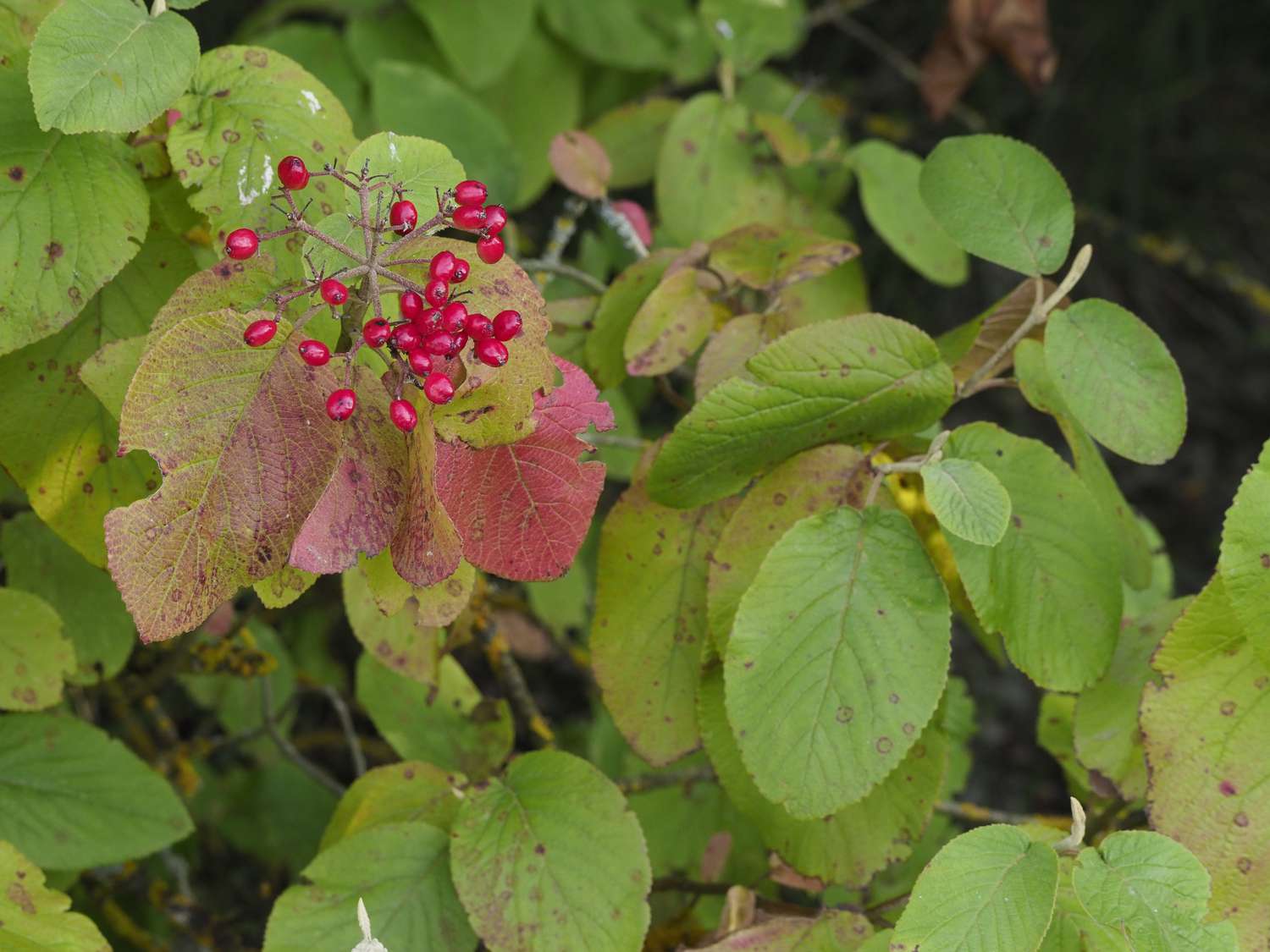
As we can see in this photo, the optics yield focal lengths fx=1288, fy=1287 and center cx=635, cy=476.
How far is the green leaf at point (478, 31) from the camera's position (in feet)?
6.66

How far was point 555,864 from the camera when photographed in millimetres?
1058

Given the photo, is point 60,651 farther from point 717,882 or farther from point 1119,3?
point 1119,3

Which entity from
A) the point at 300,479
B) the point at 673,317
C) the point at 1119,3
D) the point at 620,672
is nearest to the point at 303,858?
the point at 620,672

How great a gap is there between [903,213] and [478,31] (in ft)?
2.70

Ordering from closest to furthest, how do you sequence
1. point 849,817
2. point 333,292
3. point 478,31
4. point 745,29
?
point 333,292, point 849,817, point 745,29, point 478,31

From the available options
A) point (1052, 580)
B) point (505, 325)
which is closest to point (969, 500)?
point (1052, 580)

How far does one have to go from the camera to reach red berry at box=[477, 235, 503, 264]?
825 millimetres

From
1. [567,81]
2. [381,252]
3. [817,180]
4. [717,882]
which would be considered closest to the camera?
[381,252]

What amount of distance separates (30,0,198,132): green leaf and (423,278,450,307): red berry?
0.79 ft

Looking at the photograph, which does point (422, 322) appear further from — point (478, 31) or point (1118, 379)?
point (478, 31)

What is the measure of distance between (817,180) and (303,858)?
47.2 inches

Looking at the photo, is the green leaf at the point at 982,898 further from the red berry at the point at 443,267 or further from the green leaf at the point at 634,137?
the green leaf at the point at 634,137

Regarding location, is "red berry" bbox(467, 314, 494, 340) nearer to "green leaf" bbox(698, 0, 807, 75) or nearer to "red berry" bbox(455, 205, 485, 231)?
"red berry" bbox(455, 205, 485, 231)

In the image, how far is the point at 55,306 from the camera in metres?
0.92
